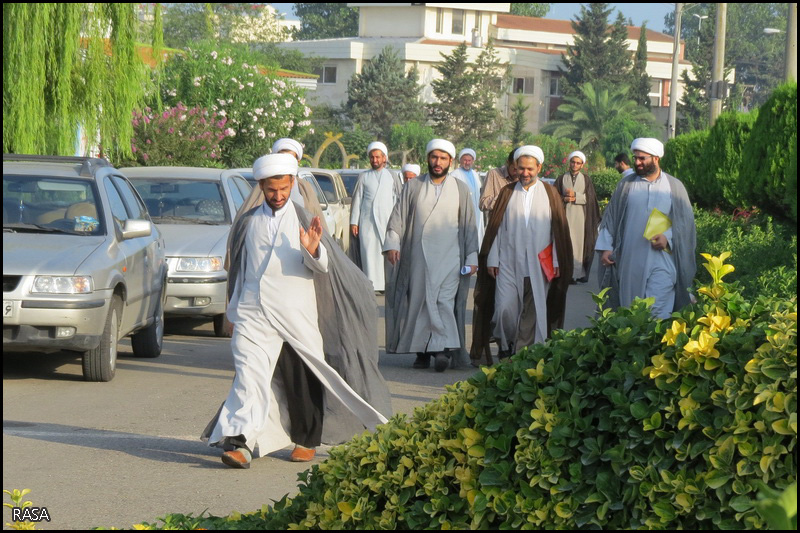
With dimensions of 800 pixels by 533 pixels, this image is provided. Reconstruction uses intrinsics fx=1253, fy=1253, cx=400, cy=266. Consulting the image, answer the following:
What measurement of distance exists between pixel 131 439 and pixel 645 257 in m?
4.16

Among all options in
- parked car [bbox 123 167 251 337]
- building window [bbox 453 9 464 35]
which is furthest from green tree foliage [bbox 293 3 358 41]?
parked car [bbox 123 167 251 337]

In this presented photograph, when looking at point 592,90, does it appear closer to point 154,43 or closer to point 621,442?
point 154,43

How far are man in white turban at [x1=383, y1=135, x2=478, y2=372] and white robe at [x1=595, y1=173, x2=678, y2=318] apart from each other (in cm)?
166

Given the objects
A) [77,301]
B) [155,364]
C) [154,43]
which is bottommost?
[155,364]

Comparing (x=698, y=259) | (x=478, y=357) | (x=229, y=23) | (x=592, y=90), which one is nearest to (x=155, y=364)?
(x=478, y=357)

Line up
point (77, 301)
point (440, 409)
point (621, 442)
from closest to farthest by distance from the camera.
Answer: point (621, 442) < point (440, 409) < point (77, 301)

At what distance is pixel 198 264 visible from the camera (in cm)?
1253

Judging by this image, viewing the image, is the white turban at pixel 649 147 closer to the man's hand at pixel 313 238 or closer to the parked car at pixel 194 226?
the man's hand at pixel 313 238

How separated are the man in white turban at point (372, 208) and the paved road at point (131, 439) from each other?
388cm

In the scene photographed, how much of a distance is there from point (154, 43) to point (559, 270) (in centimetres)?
931

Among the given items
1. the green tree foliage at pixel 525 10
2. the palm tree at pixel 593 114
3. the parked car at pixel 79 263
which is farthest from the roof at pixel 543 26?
the parked car at pixel 79 263

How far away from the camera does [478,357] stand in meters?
11.1

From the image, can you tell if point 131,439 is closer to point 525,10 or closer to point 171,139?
point 171,139

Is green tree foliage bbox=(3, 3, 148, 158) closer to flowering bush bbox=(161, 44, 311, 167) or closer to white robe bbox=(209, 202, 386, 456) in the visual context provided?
white robe bbox=(209, 202, 386, 456)
